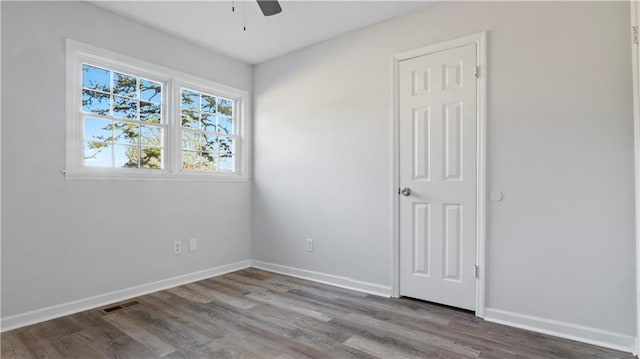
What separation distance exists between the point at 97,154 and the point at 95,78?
676mm

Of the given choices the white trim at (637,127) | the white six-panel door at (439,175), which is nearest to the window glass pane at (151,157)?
the white six-panel door at (439,175)

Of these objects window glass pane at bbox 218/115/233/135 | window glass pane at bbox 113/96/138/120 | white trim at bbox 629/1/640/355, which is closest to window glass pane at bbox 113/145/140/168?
window glass pane at bbox 113/96/138/120

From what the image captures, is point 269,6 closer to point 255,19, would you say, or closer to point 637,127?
point 255,19

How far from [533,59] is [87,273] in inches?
154

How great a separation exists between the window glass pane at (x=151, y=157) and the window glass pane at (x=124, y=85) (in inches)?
21.0

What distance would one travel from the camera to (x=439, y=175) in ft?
9.23

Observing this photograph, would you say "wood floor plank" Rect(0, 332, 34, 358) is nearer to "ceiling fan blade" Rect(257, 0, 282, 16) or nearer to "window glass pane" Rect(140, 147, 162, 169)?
"window glass pane" Rect(140, 147, 162, 169)

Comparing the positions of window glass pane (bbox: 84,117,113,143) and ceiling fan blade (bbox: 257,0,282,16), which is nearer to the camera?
ceiling fan blade (bbox: 257,0,282,16)

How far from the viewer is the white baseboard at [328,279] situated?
3.15 meters

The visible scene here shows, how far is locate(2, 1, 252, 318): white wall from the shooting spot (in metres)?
2.44

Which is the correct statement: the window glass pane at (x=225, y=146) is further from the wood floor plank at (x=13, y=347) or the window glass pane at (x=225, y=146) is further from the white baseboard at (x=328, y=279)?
the wood floor plank at (x=13, y=347)

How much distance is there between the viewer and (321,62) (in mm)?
3613

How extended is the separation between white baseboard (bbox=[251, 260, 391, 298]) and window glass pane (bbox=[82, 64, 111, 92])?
8.21 ft

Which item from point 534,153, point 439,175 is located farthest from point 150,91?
point 534,153
